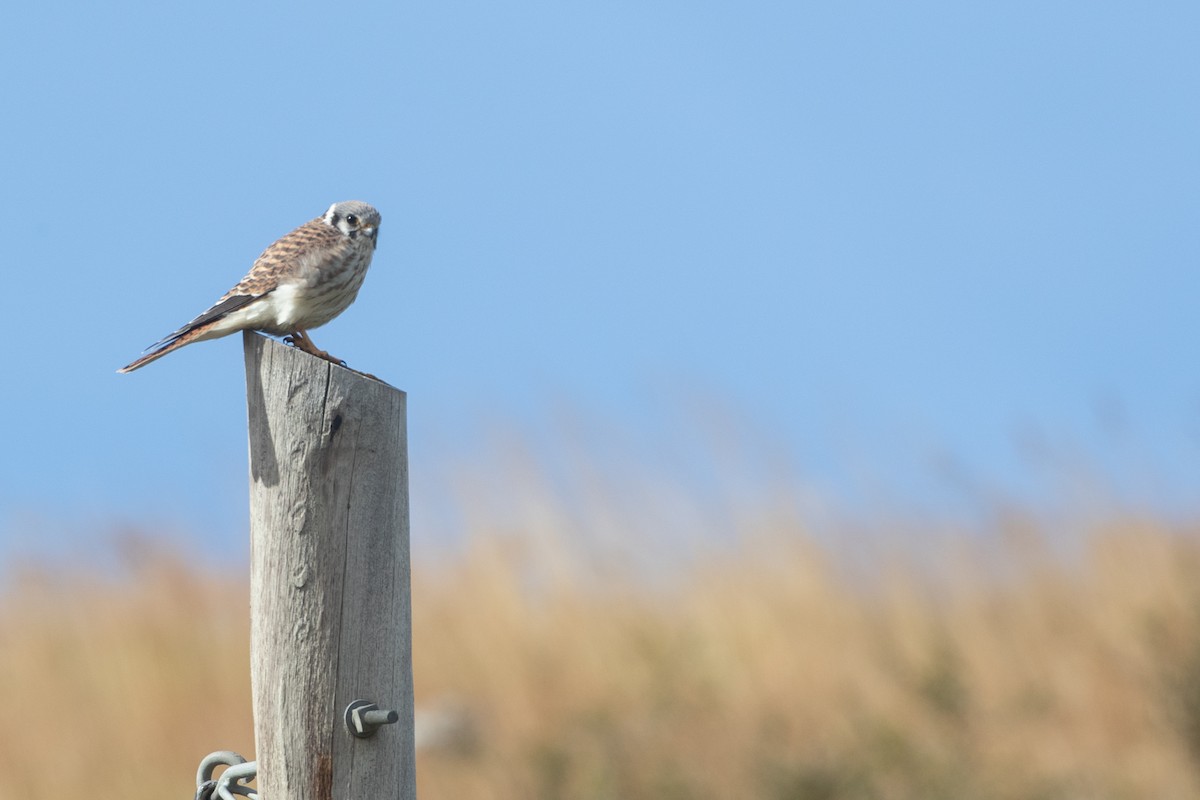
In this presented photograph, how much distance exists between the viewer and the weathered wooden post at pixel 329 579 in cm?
240

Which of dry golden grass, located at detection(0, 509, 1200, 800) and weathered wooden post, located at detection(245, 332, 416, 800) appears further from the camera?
dry golden grass, located at detection(0, 509, 1200, 800)

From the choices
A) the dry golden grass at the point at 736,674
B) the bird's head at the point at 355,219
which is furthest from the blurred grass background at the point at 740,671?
the bird's head at the point at 355,219

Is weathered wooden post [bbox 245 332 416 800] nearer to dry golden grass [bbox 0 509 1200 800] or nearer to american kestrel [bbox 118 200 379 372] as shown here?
american kestrel [bbox 118 200 379 372]

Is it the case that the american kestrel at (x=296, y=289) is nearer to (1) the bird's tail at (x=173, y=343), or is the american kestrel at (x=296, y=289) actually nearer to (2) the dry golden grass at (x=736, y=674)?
(1) the bird's tail at (x=173, y=343)

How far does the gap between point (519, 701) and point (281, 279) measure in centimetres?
413

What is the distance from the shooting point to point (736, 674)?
6.89m

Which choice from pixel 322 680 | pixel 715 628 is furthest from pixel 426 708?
pixel 322 680

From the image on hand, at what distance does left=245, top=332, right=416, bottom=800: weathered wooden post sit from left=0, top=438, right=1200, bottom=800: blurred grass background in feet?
12.4

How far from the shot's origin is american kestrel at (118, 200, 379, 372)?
3.04 m

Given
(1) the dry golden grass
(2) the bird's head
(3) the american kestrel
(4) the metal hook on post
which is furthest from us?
(1) the dry golden grass

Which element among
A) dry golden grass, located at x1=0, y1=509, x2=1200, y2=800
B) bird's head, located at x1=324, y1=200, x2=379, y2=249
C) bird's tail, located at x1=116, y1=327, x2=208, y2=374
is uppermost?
bird's head, located at x1=324, y1=200, x2=379, y2=249

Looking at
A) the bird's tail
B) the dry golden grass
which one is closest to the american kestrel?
the bird's tail

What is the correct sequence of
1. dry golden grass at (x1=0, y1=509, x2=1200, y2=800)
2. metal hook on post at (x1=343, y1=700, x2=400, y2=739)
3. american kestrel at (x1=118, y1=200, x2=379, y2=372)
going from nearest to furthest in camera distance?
metal hook on post at (x1=343, y1=700, x2=400, y2=739) → american kestrel at (x1=118, y1=200, x2=379, y2=372) → dry golden grass at (x1=0, y1=509, x2=1200, y2=800)

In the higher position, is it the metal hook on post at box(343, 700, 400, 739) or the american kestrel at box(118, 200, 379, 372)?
the american kestrel at box(118, 200, 379, 372)
